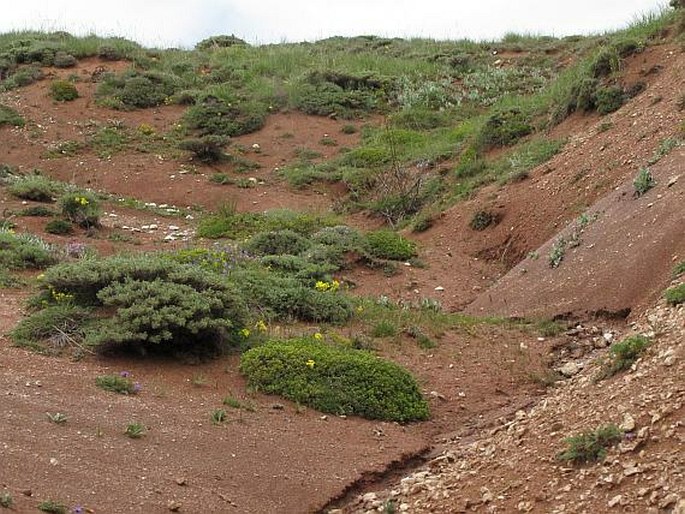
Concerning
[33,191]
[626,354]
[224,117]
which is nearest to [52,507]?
[626,354]

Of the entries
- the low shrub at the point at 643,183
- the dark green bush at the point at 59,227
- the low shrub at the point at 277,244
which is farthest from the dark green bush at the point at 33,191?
the low shrub at the point at 643,183

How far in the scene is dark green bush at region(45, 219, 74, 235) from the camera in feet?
42.7

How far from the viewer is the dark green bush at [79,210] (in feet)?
44.4

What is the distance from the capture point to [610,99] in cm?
1428

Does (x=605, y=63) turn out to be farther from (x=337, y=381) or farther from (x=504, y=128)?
(x=337, y=381)

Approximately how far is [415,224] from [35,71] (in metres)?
13.6

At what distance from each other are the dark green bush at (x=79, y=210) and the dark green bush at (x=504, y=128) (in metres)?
6.83

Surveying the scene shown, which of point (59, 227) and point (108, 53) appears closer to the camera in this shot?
point (59, 227)

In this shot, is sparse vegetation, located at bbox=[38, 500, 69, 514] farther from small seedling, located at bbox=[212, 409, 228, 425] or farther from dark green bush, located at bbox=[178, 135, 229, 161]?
dark green bush, located at bbox=[178, 135, 229, 161]

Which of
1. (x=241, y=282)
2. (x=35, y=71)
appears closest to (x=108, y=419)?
(x=241, y=282)

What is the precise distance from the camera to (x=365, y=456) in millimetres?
6109

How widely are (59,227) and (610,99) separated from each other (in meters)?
8.42

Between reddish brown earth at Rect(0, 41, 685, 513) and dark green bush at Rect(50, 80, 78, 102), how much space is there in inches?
304

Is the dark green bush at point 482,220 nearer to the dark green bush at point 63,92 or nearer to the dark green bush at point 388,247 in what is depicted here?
the dark green bush at point 388,247
